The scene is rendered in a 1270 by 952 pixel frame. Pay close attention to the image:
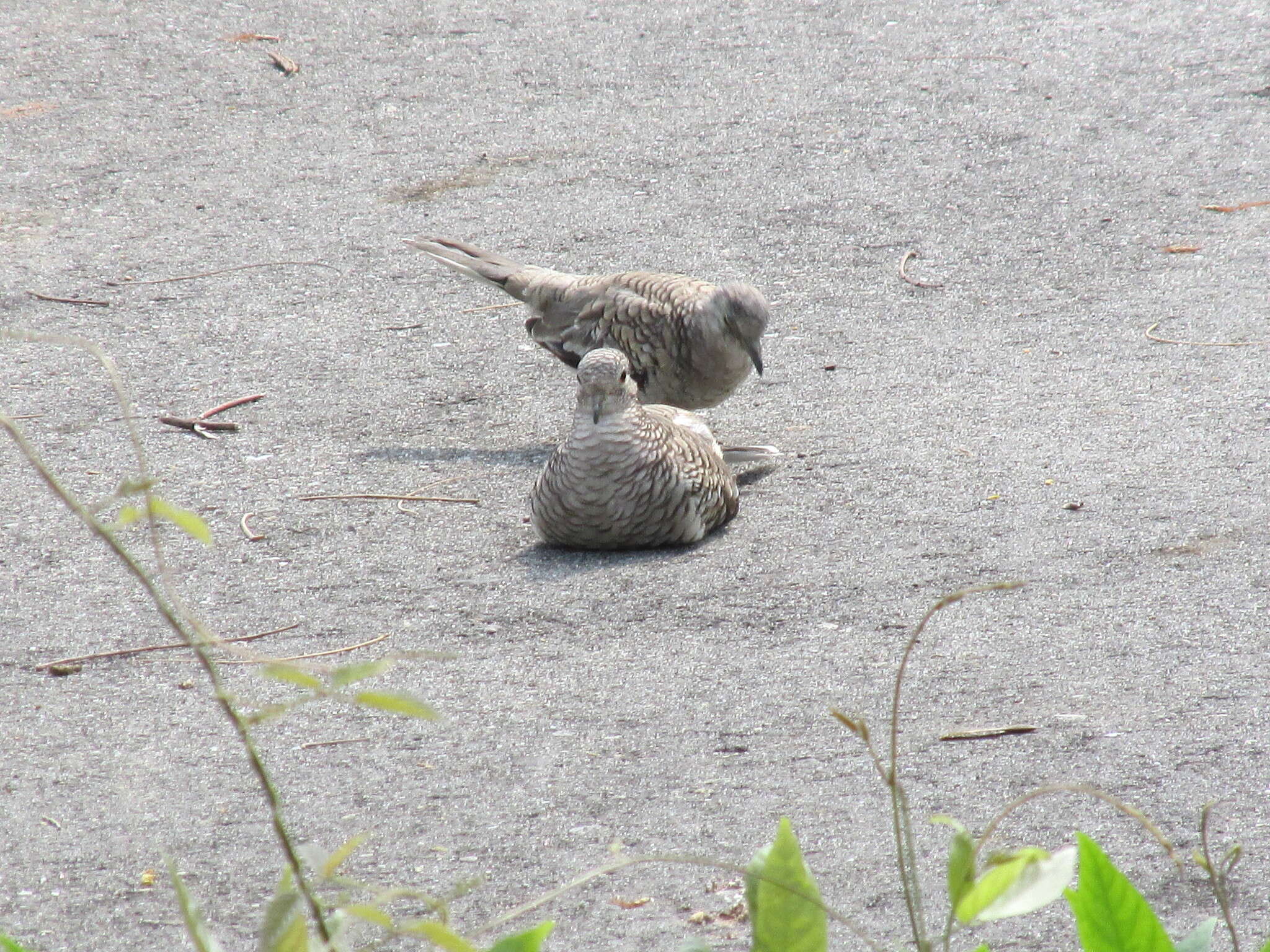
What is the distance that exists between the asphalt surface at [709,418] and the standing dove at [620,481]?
0.41 ft

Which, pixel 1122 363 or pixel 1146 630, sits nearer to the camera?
pixel 1146 630

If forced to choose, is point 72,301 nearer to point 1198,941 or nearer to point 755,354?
point 755,354

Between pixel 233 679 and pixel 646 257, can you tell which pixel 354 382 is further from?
pixel 233 679

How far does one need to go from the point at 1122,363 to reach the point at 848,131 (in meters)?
3.14

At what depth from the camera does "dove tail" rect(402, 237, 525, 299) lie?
644 centimetres

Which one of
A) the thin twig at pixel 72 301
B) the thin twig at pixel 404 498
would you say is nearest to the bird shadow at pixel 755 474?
the thin twig at pixel 404 498

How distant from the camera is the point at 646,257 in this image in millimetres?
7270

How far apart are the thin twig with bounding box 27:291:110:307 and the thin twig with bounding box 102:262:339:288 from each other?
0.69 feet

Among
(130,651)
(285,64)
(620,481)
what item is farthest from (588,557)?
(285,64)

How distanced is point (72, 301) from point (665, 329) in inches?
122

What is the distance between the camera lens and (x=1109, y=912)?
1451 millimetres

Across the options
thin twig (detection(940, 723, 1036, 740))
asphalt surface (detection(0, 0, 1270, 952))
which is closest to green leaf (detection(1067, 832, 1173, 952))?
asphalt surface (detection(0, 0, 1270, 952))

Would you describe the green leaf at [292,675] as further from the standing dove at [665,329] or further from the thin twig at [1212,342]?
the thin twig at [1212,342]

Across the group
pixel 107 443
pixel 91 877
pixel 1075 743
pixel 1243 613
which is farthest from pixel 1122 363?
pixel 91 877
